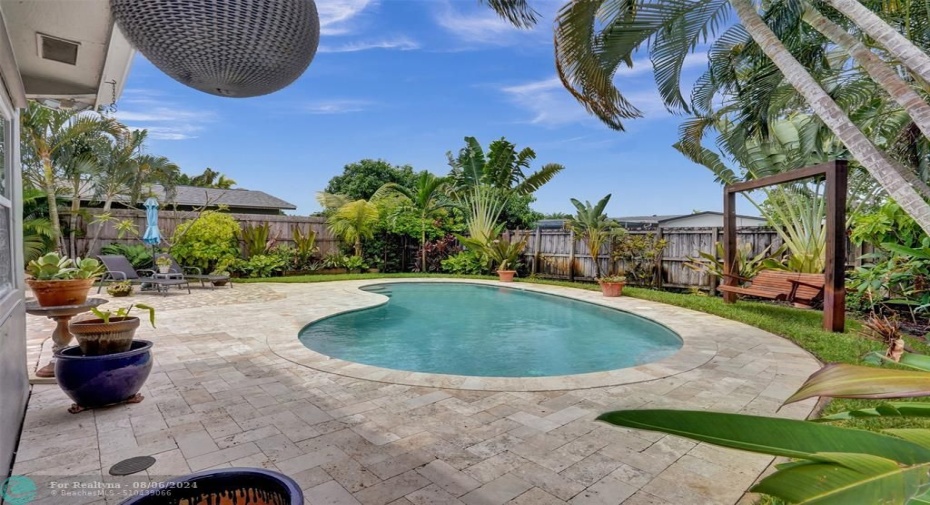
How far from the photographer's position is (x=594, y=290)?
11.9 metres

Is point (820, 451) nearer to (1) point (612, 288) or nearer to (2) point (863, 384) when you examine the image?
(2) point (863, 384)

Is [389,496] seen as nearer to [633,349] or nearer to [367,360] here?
[367,360]

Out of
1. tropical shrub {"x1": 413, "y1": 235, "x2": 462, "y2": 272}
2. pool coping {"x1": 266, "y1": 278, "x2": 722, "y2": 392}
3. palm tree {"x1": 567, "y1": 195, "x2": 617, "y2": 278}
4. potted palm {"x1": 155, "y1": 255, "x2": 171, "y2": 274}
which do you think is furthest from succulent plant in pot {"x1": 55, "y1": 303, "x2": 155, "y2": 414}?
tropical shrub {"x1": 413, "y1": 235, "x2": 462, "y2": 272}

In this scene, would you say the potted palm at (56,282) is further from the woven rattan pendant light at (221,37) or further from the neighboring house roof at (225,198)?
the neighboring house roof at (225,198)

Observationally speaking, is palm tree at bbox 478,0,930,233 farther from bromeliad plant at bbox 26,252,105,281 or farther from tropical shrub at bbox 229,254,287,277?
tropical shrub at bbox 229,254,287,277

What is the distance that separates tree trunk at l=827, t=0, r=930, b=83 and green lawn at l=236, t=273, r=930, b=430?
6.51 feet

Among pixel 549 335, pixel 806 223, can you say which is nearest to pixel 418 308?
pixel 549 335

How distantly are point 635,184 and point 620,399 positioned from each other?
24.8m

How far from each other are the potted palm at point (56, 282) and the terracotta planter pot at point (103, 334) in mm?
711

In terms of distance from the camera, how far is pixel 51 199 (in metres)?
11.1

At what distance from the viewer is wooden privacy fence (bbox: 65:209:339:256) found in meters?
12.2

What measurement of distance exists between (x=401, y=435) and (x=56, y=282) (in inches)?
132

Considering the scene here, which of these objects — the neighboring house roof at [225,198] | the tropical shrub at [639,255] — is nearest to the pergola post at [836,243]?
the tropical shrub at [639,255]

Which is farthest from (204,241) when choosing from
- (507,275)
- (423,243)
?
(507,275)
